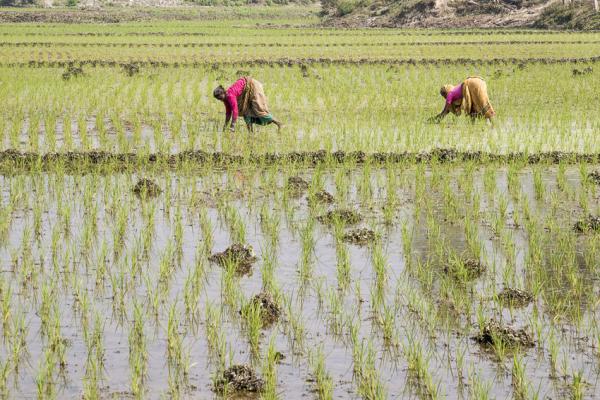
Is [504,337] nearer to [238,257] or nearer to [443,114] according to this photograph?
[238,257]

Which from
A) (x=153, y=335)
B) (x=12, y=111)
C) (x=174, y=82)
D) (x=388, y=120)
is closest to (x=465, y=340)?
(x=153, y=335)

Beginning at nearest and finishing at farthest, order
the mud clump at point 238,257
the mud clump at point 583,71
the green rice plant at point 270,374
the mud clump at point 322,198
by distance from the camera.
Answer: the green rice plant at point 270,374, the mud clump at point 238,257, the mud clump at point 322,198, the mud clump at point 583,71

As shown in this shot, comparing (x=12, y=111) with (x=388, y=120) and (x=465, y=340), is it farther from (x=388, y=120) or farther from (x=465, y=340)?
(x=465, y=340)

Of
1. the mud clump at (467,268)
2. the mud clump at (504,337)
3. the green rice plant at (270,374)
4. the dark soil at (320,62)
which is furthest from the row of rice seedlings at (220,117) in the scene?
the green rice plant at (270,374)

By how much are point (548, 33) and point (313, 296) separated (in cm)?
2628

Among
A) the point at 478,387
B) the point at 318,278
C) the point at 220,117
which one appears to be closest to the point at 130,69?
the point at 220,117

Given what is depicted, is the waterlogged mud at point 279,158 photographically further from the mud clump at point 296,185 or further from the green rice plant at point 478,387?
the green rice plant at point 478,387

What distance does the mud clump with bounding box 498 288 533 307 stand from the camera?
497 cm

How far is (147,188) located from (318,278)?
238 centimetres

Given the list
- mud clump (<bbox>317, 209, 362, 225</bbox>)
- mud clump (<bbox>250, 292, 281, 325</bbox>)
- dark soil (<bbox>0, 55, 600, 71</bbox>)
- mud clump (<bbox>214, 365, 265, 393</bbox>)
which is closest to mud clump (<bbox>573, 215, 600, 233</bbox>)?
mud clump (<bbox>317, 209, 362, 225</bbox>)

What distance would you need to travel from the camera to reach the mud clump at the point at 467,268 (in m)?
5.38

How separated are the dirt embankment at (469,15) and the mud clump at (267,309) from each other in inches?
1116

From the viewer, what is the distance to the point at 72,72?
1625 centimetres

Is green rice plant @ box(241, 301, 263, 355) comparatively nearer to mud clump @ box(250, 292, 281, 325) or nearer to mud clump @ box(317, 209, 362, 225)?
mud clump @ box(250, 292, 281, 325)
